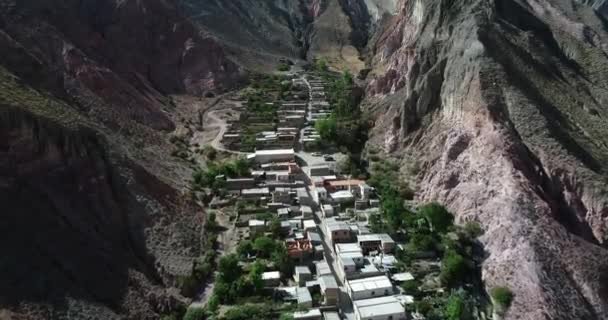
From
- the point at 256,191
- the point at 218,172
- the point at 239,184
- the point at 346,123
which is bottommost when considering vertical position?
the point at 256,191

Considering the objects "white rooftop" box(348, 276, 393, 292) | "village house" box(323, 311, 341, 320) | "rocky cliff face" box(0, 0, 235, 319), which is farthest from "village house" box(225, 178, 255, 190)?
"village house" box(323, 311, 341, 320)

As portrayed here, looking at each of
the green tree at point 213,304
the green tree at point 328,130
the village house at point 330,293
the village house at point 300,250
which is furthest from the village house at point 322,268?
the green tree at point 328,130

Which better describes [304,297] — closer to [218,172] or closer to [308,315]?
[308,315]

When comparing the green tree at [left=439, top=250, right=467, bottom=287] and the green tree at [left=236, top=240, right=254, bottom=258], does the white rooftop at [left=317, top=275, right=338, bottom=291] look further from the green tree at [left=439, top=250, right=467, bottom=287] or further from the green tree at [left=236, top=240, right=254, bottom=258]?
the green tree at [left=439, top=250, right=467, bottom=287]

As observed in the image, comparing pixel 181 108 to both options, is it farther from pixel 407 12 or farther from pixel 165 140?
pixel 407 12

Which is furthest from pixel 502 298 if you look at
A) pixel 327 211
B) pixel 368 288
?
pixel 327 211
